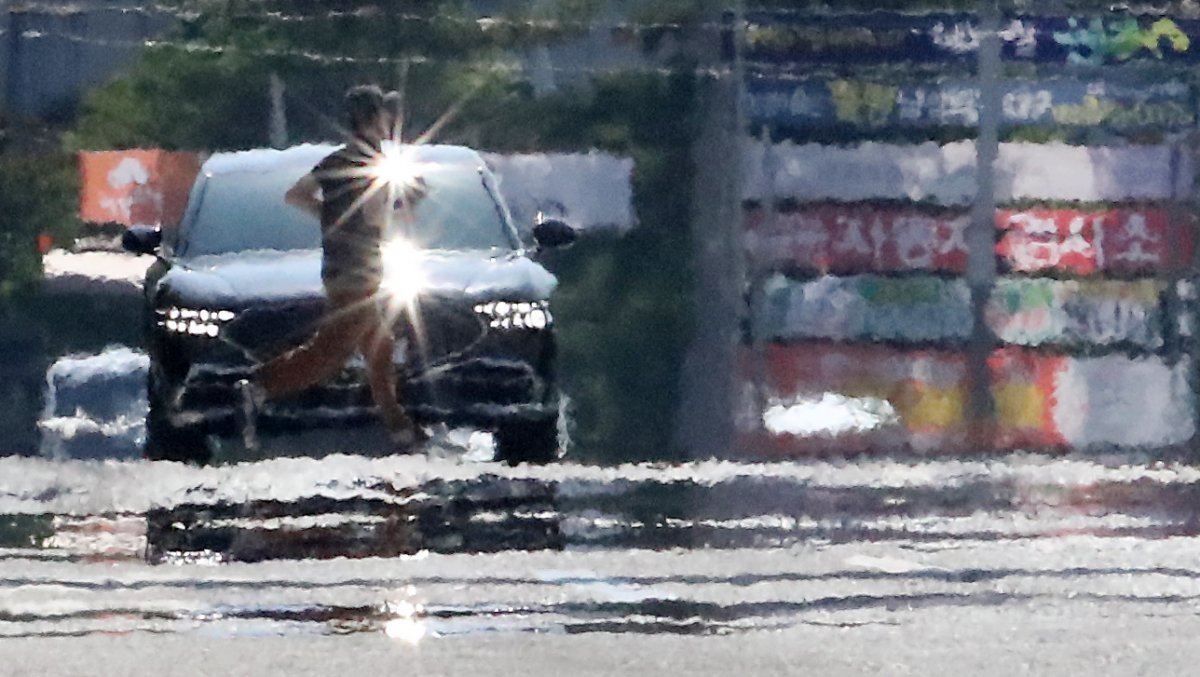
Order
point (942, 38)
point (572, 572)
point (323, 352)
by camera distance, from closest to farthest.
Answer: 1. point (572, 572)
2. point (323, 352)
3. point (942, 38)

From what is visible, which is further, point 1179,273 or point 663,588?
point 1179,273

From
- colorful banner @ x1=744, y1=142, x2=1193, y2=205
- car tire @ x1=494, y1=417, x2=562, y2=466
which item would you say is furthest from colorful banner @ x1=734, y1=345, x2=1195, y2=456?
car tire @ x1=494, y1=417, x2=562, y2=466

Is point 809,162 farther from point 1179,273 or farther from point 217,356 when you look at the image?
point 217,356

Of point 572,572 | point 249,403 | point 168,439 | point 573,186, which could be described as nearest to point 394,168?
point 249,403

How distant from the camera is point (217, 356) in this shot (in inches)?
566

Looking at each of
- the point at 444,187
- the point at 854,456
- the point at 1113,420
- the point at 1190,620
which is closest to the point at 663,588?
the point at 1190,620

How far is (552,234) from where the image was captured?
15711mm

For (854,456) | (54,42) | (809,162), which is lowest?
(854,456)

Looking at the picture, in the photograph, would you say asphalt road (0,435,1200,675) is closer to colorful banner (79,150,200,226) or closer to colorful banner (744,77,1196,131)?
colorful banner (744,77,1196,131)

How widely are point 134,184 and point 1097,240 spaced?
7.05m

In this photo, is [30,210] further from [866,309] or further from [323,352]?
[323,352]

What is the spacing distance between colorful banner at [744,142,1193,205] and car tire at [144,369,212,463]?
758cm

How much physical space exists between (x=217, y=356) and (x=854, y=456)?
23.8 ft

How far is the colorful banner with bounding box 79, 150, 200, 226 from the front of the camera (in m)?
22.9
